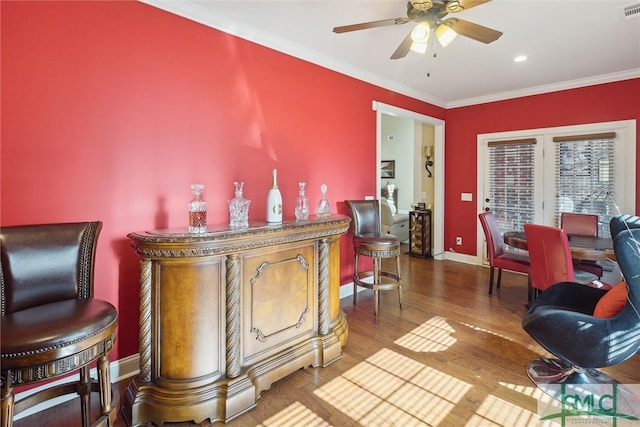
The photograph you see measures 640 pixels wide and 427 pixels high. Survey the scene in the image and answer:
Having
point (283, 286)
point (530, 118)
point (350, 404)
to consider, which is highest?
point (530, 118)

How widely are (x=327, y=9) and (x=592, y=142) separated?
13.2 feet

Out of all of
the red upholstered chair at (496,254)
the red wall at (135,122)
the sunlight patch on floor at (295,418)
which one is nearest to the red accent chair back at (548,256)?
the red upholstered chair at (496,254)

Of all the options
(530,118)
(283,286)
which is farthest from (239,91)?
(530,118)

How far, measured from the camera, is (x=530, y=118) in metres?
4.77

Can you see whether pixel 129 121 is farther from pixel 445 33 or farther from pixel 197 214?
pixel 445 33

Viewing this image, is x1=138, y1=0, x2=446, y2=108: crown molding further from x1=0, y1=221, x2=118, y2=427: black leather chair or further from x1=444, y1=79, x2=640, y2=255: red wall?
x1=0, y1=221, x2=118, y2=427: black leather chair

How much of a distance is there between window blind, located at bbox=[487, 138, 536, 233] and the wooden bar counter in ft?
13.4

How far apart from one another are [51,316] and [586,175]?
5.67 metres

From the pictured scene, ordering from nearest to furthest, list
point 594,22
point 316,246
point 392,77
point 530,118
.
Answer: point 316,246
point 594,22
point 392,77
point 530,118

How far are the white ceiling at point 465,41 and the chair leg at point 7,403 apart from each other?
7.91 ft

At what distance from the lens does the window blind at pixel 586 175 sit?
4.22 m

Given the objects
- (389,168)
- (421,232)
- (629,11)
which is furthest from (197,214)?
(389,168)

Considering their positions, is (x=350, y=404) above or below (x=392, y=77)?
below

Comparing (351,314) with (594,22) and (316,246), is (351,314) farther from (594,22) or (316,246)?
(594,22)
